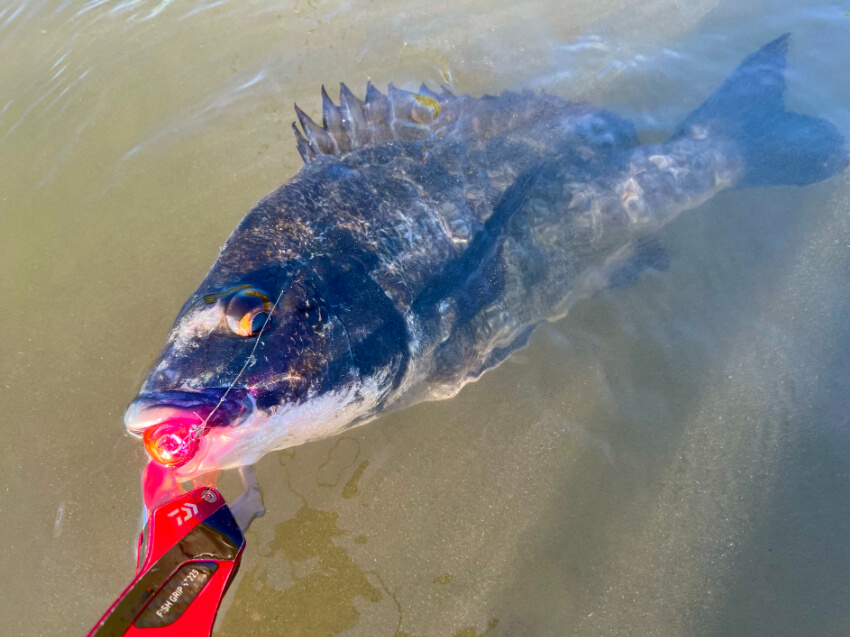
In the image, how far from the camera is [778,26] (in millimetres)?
5086

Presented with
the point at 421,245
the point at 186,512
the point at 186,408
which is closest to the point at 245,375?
the point at 186,408

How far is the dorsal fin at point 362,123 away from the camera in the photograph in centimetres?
319

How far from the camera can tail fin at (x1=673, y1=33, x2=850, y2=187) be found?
411 cm

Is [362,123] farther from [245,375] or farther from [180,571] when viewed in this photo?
[180,571]

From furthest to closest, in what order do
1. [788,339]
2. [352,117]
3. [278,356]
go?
1. [788,339]
2. [352,117]
3. [278,356]

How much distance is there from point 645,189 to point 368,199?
225 cm

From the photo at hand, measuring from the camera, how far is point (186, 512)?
2.21 meters

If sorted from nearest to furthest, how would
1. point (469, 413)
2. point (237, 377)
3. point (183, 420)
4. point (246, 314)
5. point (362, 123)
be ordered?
point (183, 420) → point (237, 377) → point (246, 314) → point (362, 123) → point (469, 413)

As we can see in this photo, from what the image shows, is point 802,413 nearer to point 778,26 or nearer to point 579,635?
point 579,635

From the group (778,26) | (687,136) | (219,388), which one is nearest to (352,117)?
(219,388)

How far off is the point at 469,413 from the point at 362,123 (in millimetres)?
2081

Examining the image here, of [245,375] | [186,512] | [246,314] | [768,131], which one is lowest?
[768,131]

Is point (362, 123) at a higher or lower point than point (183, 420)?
higher

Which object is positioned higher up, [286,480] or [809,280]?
[286,480]
